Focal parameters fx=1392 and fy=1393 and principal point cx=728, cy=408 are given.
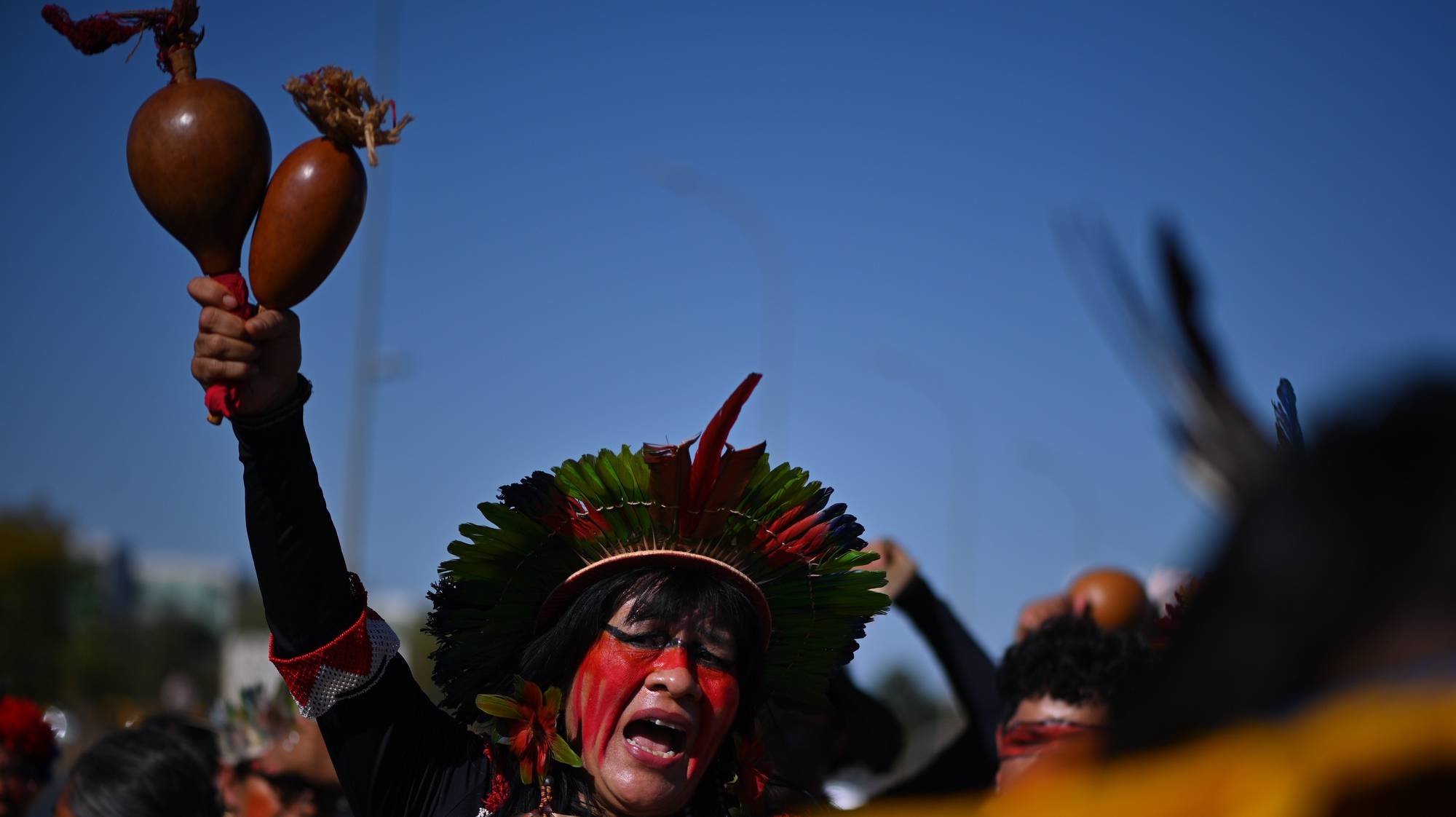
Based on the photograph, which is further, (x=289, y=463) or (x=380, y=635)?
(x=380, y=635)

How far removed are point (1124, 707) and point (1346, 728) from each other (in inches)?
6.2

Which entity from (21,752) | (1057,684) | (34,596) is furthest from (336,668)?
(34,596)

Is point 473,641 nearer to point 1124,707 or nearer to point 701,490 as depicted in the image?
point 701,490

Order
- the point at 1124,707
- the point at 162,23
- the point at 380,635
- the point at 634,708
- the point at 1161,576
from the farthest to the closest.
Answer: the point at 1161,576
the point at 634,708
the point at 380,635
the point at 162,23
the point at 1124,707

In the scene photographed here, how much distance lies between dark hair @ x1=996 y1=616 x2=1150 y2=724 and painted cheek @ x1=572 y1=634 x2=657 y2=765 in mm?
1888

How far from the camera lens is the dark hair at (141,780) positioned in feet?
14.1

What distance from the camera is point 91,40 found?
8.41 feet

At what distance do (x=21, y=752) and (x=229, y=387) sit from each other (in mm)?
3449

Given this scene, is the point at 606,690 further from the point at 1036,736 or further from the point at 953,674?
the point at 953,674

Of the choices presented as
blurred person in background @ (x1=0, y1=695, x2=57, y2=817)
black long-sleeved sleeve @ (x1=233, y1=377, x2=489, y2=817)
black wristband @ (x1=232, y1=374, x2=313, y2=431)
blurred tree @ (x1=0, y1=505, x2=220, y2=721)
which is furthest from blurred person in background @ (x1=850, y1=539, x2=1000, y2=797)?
blurred tree @ (x1=0, y1=505, x2=220, y2=721)

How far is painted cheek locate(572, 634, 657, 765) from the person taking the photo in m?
3.00

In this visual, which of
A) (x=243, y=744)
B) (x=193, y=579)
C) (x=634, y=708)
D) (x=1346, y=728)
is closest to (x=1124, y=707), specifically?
(x=1346, y=728)

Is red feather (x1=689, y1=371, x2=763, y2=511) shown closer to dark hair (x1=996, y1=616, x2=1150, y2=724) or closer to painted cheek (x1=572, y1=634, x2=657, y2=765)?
painted cheek (x1=572, y1=634, x2=657, y2=765)

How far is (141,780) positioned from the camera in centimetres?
437
